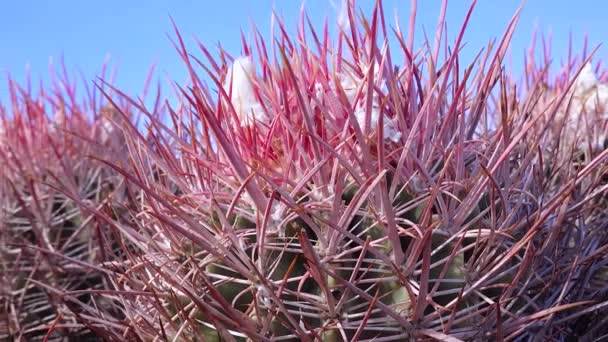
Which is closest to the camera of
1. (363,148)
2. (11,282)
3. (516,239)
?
(363,148)

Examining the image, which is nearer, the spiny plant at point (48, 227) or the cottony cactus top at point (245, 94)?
the cottony cactus top at point (245, 94)

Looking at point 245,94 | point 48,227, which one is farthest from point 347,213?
point 48,227

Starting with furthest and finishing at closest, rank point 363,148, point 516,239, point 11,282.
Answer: point 11,282 → point 516,239 → point 363,148

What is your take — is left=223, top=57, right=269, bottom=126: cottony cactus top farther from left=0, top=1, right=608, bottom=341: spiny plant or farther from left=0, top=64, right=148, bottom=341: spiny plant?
left=0, top=64, right=148, bottom=341: spiny plant

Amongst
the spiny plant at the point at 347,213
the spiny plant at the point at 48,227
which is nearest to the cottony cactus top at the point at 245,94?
the spiny plant at the point at 347,213

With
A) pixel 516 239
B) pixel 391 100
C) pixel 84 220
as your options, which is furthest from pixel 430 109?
pixel 84 220

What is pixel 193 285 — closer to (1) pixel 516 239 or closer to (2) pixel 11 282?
(1) pixel 516 239

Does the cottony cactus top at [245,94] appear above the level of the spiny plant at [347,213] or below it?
above

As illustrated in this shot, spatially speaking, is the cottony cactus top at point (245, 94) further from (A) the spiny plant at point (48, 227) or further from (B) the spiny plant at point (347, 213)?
(A) the spiny plant at point (48, 227)

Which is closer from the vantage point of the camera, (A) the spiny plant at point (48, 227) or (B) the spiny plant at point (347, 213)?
(B) the spiny plant at point (347, 213)
